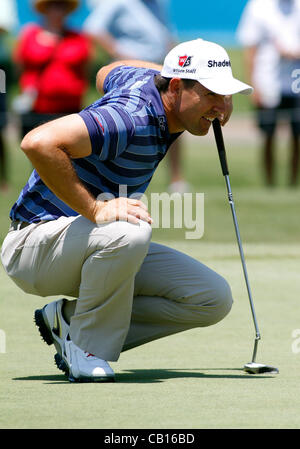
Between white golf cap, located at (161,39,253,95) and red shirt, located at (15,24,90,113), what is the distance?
6.55 meters

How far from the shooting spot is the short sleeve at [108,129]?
4.04 meters

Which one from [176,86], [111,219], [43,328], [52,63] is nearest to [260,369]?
[111,219]

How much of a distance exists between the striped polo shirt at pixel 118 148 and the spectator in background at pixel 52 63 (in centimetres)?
640

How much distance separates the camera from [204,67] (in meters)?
4.29

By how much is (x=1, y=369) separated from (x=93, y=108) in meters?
1.13

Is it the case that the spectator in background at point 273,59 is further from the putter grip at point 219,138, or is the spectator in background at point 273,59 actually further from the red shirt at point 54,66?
the putter grip at point 219,138

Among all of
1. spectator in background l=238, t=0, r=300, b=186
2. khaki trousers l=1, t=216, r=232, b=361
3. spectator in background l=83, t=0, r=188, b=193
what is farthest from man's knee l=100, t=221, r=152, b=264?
spectator in background l=238, t=0, r=300, b=186

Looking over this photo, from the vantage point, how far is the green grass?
3480mm

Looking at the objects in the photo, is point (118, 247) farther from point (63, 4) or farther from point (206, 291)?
point (63, 4)

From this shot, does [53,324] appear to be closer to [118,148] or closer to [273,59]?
[118,148]

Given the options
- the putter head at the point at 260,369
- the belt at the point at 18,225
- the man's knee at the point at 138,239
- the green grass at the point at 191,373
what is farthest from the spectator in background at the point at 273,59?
the man's knee at the point at 138,239

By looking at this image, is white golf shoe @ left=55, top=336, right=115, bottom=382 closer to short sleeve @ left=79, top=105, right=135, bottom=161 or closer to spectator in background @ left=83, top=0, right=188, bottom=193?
short sleeve @ left=79, top=105, right=135, bottom=161

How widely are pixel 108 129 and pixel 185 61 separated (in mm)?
493
